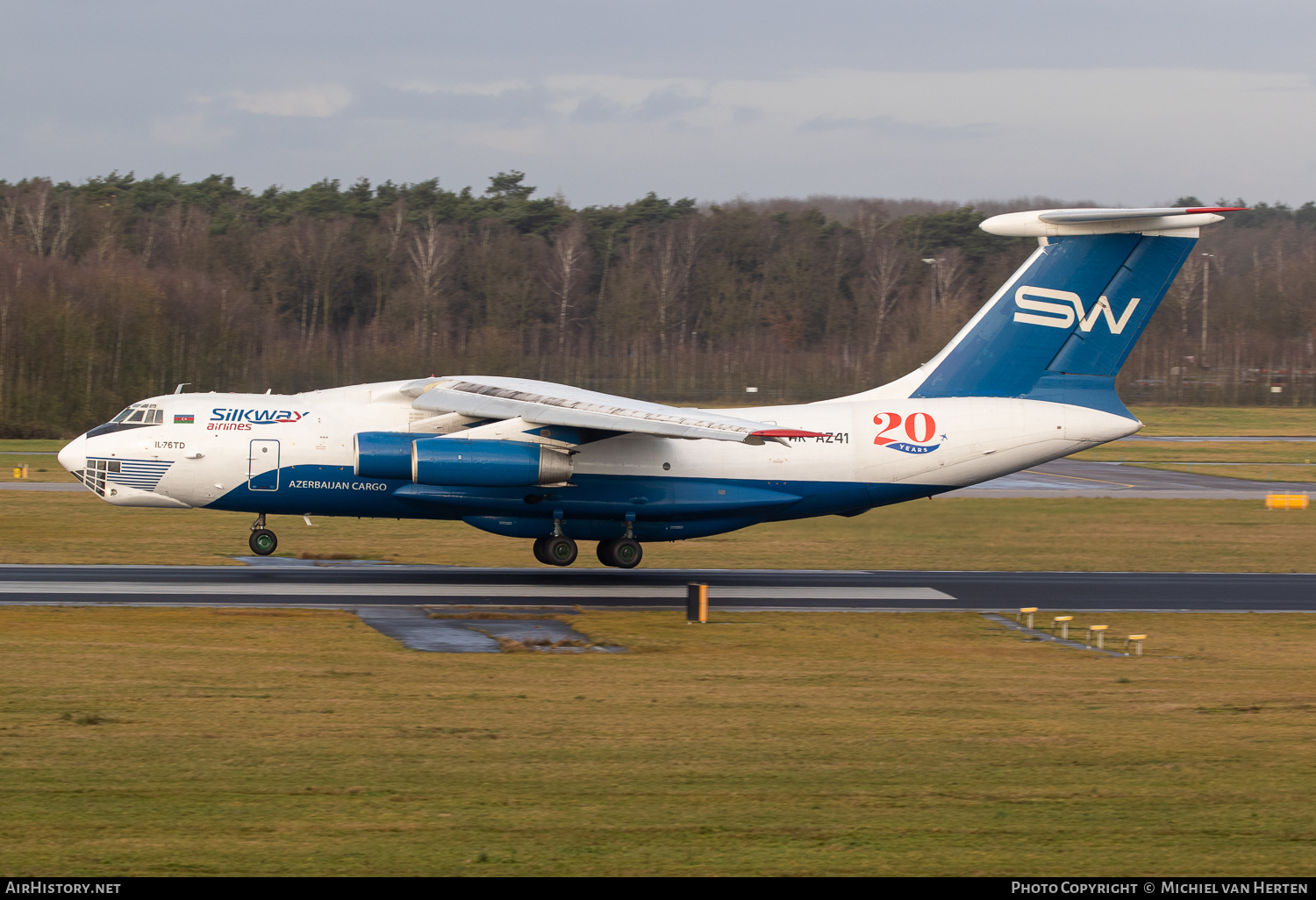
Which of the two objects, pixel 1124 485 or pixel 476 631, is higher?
pixel 1124 485

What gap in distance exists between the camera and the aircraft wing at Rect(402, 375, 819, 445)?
20.2m

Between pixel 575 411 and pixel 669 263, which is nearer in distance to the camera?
pixel 575 411

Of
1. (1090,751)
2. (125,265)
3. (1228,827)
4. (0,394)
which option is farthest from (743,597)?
(125,265)

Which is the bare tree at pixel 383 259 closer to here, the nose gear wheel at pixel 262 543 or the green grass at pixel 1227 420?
the green grass at pixel 1227 420

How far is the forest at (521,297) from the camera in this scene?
60.7 meters

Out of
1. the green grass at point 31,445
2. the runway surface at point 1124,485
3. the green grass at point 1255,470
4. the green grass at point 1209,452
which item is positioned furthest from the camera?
the green grass at point 1209,452

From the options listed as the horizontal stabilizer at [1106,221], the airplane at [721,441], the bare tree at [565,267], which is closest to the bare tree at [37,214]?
the bare tree at [565,267]

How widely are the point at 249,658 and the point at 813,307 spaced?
3160 inches

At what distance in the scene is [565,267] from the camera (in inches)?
3423

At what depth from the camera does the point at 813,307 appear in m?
92.2

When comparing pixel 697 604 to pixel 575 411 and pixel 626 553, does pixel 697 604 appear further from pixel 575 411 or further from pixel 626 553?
pixel 626 553

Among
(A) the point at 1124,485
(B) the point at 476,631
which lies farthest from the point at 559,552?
(A) the point at 1124,485

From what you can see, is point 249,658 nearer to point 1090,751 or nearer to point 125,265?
point 1090,751

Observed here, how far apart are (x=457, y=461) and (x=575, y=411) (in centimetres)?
224
